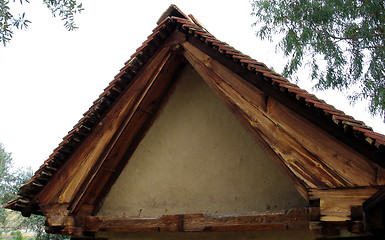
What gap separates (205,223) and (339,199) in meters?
1.49

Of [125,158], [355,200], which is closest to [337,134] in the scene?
[355,200]

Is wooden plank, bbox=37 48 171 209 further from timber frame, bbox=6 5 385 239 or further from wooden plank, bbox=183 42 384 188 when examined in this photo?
wooden plank, bbox=183 42 384 188

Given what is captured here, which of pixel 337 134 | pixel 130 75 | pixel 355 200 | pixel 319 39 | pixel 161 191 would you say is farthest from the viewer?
pixel 319 39

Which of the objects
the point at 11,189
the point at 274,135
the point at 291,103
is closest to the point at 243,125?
the point at 274,135

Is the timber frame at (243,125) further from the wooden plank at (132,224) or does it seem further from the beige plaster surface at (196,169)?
the beige plaster surface at (196,169)

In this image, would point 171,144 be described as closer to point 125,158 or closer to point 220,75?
point 125,158

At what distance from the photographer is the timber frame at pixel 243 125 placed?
3055 millimetres

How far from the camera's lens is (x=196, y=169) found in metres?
4.92

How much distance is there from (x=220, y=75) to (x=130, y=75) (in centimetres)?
125

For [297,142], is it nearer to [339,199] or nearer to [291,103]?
[291,103]

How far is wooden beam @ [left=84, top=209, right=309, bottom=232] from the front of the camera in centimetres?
351

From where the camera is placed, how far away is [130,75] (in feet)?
15.6

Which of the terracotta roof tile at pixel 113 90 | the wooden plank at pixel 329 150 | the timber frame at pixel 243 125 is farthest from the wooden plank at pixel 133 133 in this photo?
the wooden plank at pixel 329 150

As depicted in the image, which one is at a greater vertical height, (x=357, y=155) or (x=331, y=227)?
(x=357, y=155)
